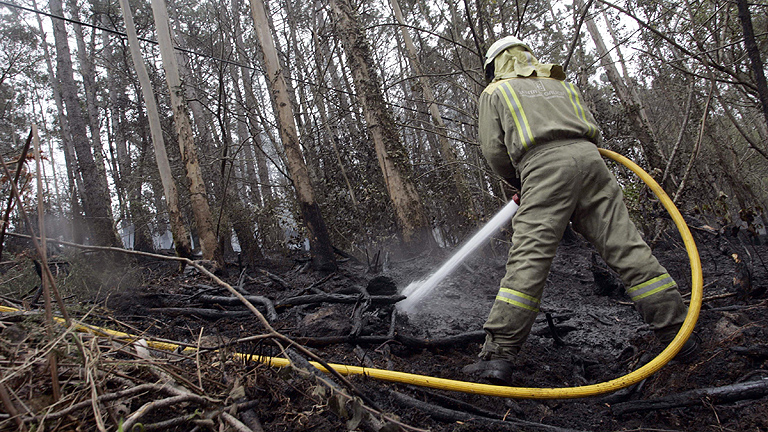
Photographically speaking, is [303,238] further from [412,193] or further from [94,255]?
[94,255]

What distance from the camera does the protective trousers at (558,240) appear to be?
2.33 m

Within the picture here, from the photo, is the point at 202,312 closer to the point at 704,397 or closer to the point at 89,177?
the point at 704,397

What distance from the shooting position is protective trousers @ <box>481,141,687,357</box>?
2332 millimetres

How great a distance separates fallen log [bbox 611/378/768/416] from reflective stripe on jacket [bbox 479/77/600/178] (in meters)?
1.47

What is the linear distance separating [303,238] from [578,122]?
6.27 metres

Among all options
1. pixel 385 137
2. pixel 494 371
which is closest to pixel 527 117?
pixel 494 371

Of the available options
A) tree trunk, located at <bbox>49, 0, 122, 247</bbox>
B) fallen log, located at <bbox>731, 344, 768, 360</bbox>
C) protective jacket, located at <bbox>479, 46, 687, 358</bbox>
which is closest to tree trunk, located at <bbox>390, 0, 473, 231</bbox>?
protective jacket, located at <bbox>479, 46, 687, 358</bbox>

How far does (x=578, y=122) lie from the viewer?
2.55 metres

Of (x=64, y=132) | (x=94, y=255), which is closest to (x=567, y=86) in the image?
(x=94, y=255)

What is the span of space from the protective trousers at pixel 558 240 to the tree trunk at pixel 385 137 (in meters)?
3.91

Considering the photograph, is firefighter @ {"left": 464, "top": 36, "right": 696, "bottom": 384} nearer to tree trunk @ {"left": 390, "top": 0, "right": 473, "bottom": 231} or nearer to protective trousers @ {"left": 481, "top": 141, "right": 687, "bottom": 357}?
protective trousers @ {"left": 481, "top": 141, "right": 687, "bottom": 357}

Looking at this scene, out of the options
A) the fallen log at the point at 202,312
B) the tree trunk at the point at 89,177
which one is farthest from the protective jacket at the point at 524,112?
the tree trunk at the point at 89,177

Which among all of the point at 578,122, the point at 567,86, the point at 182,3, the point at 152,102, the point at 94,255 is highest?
the point at 182,3

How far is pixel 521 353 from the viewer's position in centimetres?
277
